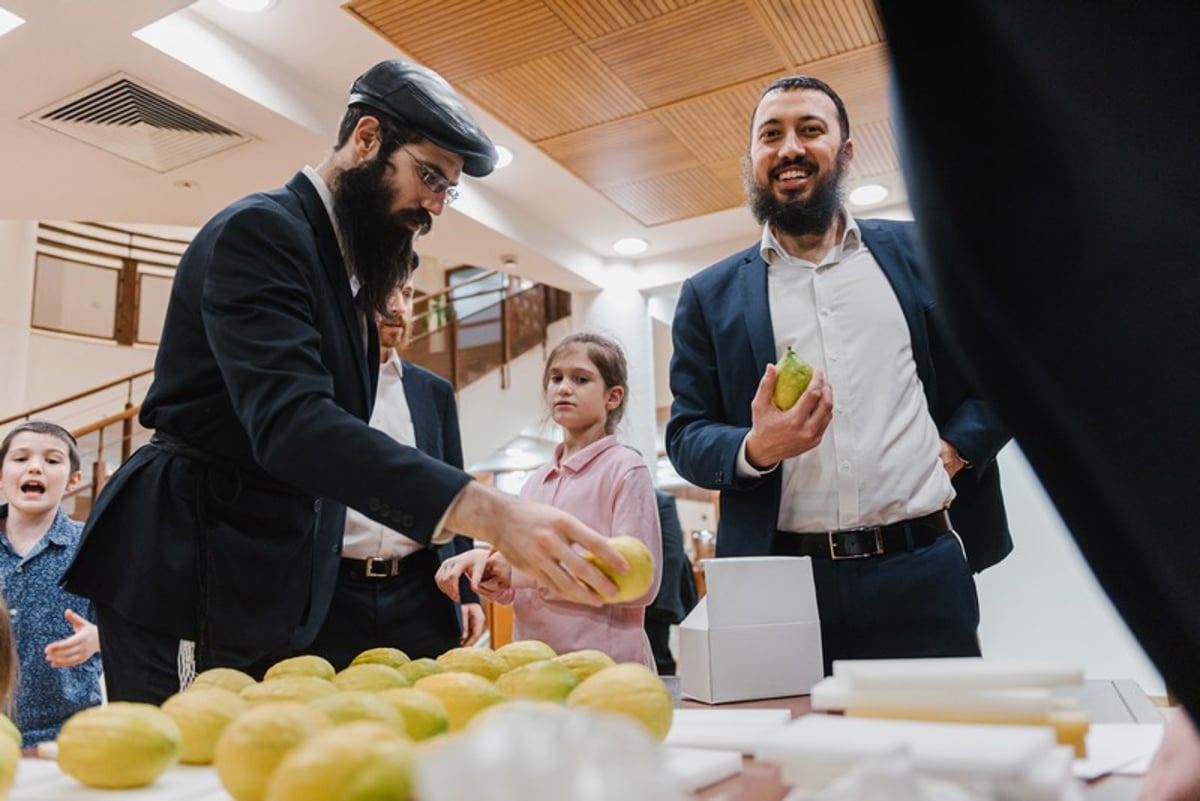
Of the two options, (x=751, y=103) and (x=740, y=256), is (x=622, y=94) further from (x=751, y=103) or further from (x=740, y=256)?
(x=740, y=256)

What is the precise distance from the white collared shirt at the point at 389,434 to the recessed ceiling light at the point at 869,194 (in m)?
3.58

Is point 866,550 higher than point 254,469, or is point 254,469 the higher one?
point 254,469

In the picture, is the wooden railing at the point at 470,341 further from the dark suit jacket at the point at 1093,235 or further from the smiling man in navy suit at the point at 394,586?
the dark suit jacket at the point at 1093,235

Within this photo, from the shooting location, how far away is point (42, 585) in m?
3.20

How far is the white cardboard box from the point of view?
124 cm

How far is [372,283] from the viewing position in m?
1.71

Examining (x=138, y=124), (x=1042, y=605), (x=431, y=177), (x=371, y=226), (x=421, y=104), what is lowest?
(x=1042, y=605)

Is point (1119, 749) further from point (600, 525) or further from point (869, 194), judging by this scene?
point (869, 194)

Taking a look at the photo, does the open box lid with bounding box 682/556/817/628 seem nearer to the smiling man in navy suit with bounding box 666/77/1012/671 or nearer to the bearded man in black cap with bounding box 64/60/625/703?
the smiling man in navy suit with bounding box 666/77/1012/671

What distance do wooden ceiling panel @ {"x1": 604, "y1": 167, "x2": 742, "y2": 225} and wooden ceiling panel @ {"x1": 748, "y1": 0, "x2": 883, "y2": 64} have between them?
122 centimetres

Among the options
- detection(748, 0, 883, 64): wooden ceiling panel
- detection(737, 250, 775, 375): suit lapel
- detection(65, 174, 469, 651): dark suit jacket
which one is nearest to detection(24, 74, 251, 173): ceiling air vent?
detection(748, 0, 883, 64): wooden ceiling panel

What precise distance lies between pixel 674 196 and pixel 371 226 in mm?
3992

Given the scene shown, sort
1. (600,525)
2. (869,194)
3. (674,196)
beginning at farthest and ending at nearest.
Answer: (869,194)
(674,196)
(600,525)

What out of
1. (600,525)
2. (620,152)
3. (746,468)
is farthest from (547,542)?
(620,152)
